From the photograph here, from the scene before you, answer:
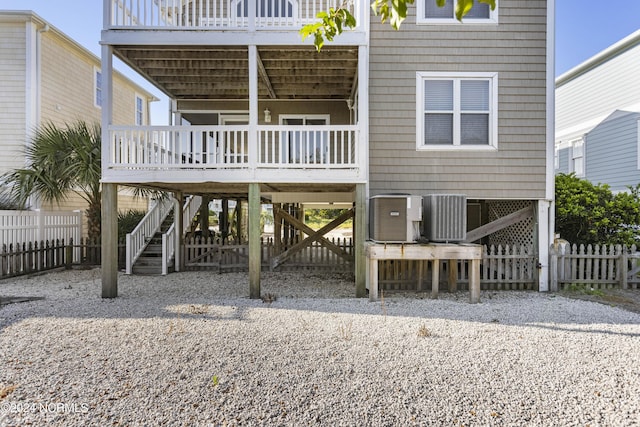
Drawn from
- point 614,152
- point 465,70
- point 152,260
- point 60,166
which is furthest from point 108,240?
point 614,152

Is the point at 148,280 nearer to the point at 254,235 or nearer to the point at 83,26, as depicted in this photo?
the point at 254,235

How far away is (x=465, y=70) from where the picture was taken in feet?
23.2

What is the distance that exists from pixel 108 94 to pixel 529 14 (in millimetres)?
8244

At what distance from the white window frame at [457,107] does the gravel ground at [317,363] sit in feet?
10.0

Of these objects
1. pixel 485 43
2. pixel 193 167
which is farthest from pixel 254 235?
pixel 485 43

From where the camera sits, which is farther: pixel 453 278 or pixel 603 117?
pixel 603 117

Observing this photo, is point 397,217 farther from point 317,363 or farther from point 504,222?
point 317,363

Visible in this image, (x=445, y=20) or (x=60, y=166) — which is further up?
(x=445, y=20)

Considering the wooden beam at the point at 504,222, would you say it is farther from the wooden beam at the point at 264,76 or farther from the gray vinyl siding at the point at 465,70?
the wooden beam at the point at 264,76

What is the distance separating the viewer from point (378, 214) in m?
6.07

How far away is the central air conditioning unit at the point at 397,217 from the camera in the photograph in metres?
6.02

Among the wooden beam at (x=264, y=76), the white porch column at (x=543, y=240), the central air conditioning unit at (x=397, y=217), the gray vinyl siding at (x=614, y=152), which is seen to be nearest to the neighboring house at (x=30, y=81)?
the wooden beam at (x=264, y=76)

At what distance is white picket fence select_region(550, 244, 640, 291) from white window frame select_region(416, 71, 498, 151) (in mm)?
2685

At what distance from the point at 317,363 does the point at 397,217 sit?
10.3 ft
